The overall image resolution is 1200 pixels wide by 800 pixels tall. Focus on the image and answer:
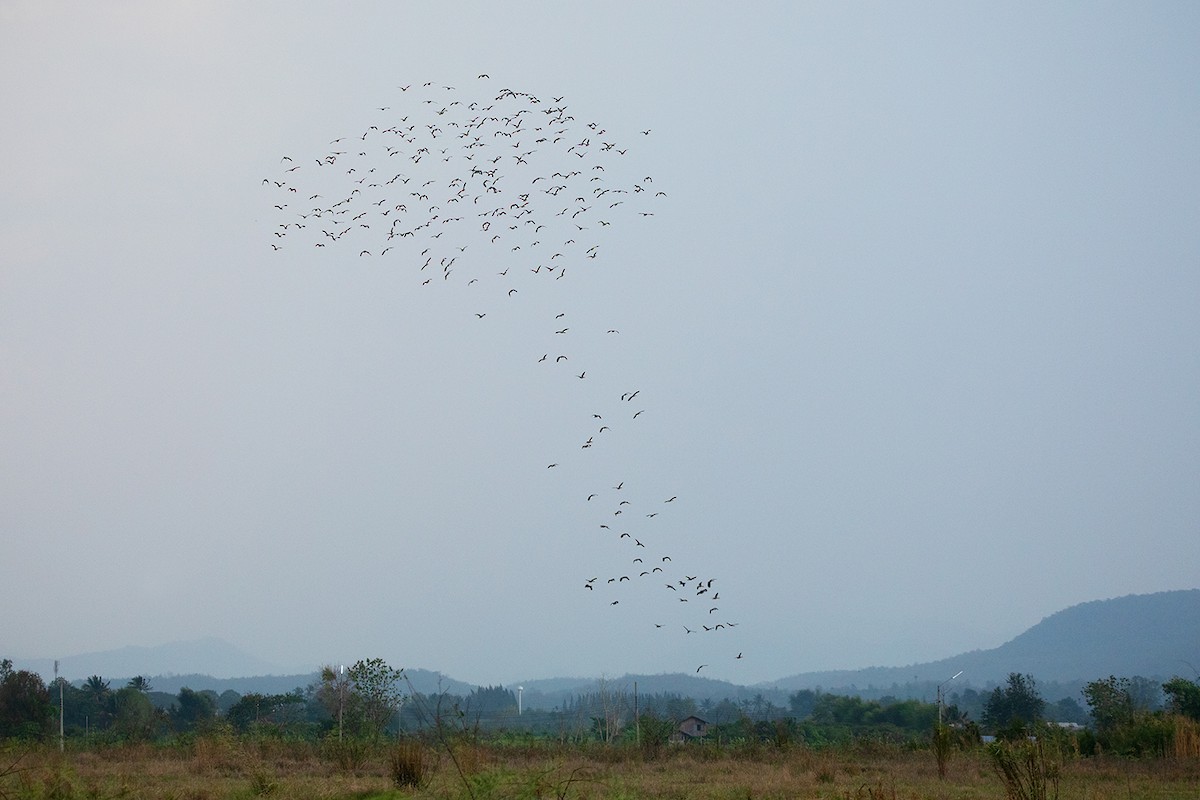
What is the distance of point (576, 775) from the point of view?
13.6 meters

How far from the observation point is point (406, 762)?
44.0ft

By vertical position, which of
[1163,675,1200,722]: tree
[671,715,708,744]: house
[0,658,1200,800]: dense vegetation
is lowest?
[671,715,708,744]: house

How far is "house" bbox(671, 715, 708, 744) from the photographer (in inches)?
1138

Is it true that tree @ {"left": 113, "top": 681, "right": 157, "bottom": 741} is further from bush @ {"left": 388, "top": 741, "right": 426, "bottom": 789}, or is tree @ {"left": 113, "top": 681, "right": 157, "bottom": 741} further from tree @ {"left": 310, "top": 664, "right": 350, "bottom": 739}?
bush @ {"left": 388, "top": 741, "right": 426, "bottom": 789}

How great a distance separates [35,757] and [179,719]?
44.3 metres

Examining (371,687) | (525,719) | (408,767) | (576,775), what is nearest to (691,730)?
(525,719)

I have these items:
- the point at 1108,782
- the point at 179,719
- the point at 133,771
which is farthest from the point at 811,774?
the point at 179,719

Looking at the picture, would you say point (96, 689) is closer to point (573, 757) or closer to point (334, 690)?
point (334, 690)

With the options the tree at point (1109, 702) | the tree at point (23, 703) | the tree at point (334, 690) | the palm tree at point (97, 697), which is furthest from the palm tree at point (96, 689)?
the tree at point (1109, 702)

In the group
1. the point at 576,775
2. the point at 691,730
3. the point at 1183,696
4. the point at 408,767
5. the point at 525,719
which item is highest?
the point at 408,767

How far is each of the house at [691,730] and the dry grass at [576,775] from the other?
5459 mm

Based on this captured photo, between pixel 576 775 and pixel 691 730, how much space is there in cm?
3683

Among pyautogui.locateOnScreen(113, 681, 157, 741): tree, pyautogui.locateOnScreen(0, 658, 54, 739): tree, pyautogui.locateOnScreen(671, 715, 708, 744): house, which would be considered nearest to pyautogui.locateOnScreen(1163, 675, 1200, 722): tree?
pyautogui.locateOnScreen(671, 715, 708, 744): house

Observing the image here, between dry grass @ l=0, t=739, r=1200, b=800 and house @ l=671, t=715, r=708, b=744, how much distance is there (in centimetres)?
546
